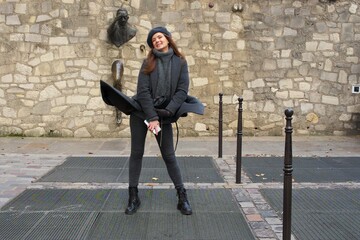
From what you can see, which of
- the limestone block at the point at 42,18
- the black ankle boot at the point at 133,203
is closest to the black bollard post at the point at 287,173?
the black ankle boot at the point at 133,203

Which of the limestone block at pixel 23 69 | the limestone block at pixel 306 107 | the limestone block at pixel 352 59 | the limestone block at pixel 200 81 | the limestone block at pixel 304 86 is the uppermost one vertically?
the limestone block at pixel 352 59

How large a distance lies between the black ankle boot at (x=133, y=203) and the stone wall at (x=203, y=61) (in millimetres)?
4329

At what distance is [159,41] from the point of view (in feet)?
12.3

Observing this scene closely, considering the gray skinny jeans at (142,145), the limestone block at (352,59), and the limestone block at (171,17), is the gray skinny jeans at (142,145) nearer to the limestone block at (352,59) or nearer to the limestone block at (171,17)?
the limestone block at (171,17)

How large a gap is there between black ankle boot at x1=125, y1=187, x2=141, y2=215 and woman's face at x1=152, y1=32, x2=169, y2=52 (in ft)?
4.48

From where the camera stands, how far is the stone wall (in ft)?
26.4

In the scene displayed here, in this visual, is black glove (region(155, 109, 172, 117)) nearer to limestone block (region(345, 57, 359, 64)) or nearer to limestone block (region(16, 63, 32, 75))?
limestone block (region(16, 63, 32, 75))

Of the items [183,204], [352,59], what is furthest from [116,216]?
[352,59]

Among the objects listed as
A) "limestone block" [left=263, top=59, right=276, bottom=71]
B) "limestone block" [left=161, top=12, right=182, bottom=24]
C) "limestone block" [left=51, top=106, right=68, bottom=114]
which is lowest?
"limestone block" [left=51, top=106, right=68, bottom=114]

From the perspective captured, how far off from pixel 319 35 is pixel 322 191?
4.58 m

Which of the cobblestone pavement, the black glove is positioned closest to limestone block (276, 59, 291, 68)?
the cobblestone pavement

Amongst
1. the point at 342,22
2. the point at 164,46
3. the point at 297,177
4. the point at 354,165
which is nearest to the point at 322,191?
the point at 297,177

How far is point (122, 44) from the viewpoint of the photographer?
319 inches

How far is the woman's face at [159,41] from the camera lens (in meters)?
3.75
